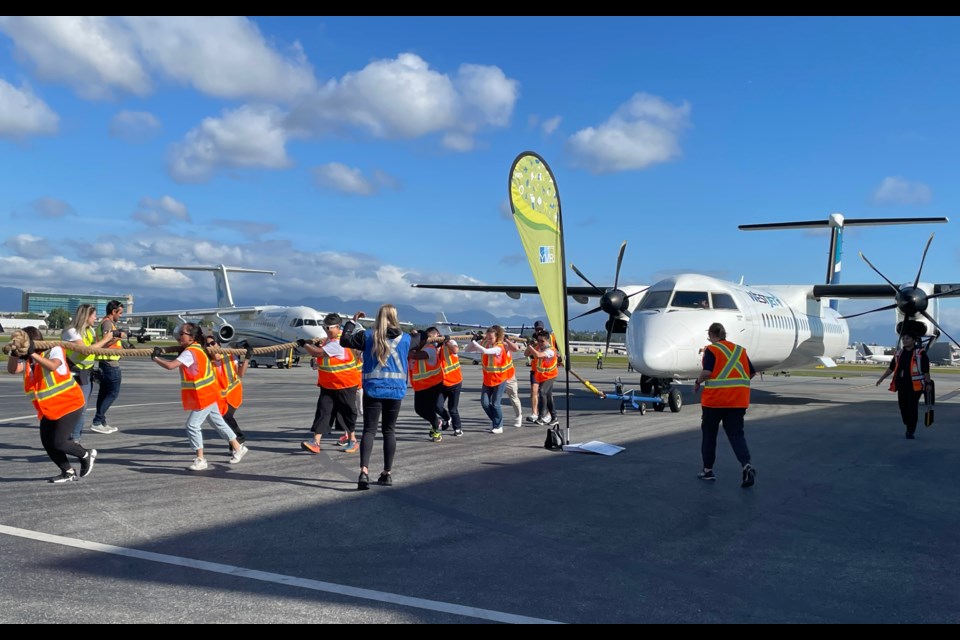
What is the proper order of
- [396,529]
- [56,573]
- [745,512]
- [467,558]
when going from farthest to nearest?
[745,512] → [396,529] → [467,558] → [56,573]

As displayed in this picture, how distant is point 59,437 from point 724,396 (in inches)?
268

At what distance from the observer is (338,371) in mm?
9594

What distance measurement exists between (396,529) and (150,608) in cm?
210

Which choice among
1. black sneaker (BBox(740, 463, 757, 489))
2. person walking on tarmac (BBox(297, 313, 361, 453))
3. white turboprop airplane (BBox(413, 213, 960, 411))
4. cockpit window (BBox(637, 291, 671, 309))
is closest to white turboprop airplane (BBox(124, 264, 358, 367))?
white turboprop airplane (BBox(413, 213, 960, 411))

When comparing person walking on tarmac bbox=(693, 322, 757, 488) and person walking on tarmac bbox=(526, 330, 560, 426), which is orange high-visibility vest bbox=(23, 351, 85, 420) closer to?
person walking on tarmac bbox=(693, 322, 757, 488)

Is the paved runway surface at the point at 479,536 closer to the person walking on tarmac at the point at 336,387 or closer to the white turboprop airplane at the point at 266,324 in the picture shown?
the person walking on tarmac at the point at 336,387

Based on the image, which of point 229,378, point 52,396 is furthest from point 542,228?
point 52,396

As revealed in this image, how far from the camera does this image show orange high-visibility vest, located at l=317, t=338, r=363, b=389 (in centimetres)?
959

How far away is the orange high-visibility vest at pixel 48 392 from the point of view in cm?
710

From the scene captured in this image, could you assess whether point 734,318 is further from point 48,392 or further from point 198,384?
point 48,392

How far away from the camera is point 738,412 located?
7.89 m

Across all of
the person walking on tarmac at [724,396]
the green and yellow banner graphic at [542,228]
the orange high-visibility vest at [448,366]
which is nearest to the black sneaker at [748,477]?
the person walking on tarmac at [724,396]
